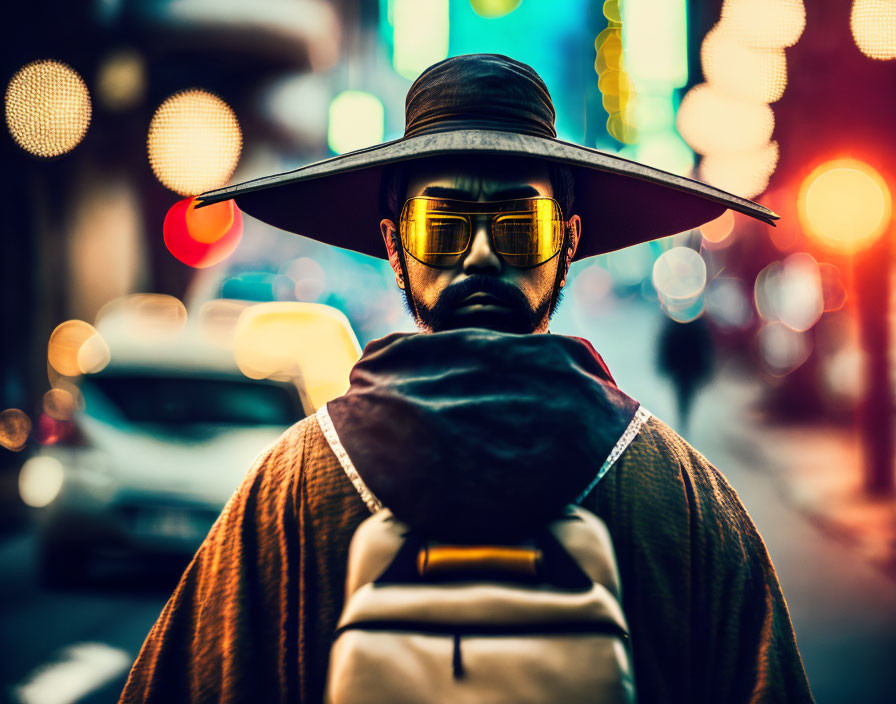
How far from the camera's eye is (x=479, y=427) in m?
1.21

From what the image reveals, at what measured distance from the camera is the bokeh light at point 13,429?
28.3 feet

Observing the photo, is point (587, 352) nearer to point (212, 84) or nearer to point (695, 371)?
point (695, 371)

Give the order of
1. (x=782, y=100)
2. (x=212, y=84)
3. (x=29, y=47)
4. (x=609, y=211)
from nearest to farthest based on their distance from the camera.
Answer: (x=609, y=211) < (x=782, y=100) < (x=29, y=47) < (x=212, y=84)

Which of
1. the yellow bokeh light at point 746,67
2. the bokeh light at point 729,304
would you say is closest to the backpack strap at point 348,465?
the yellow bokeh light at point 746,67

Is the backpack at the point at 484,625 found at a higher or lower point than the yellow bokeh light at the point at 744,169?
lower

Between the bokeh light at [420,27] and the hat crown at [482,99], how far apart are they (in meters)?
11.4

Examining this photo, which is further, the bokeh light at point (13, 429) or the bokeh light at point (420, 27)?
the bokeh light at point (420, 27)

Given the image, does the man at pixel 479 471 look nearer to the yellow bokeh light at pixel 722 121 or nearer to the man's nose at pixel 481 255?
the man's nose at pixel 481 255

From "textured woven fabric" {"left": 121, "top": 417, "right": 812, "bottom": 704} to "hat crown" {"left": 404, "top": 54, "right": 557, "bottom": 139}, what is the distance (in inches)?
24.8

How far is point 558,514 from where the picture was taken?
1.21 meters

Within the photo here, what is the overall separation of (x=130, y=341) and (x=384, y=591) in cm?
416

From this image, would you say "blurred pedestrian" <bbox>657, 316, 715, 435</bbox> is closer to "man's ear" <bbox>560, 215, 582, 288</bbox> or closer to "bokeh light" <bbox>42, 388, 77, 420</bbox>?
"bokeh light" <bbox>42, 388, 77, 420</bbox>

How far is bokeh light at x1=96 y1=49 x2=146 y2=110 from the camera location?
13859 mm

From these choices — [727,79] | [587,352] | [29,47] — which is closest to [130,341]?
[587,352]
